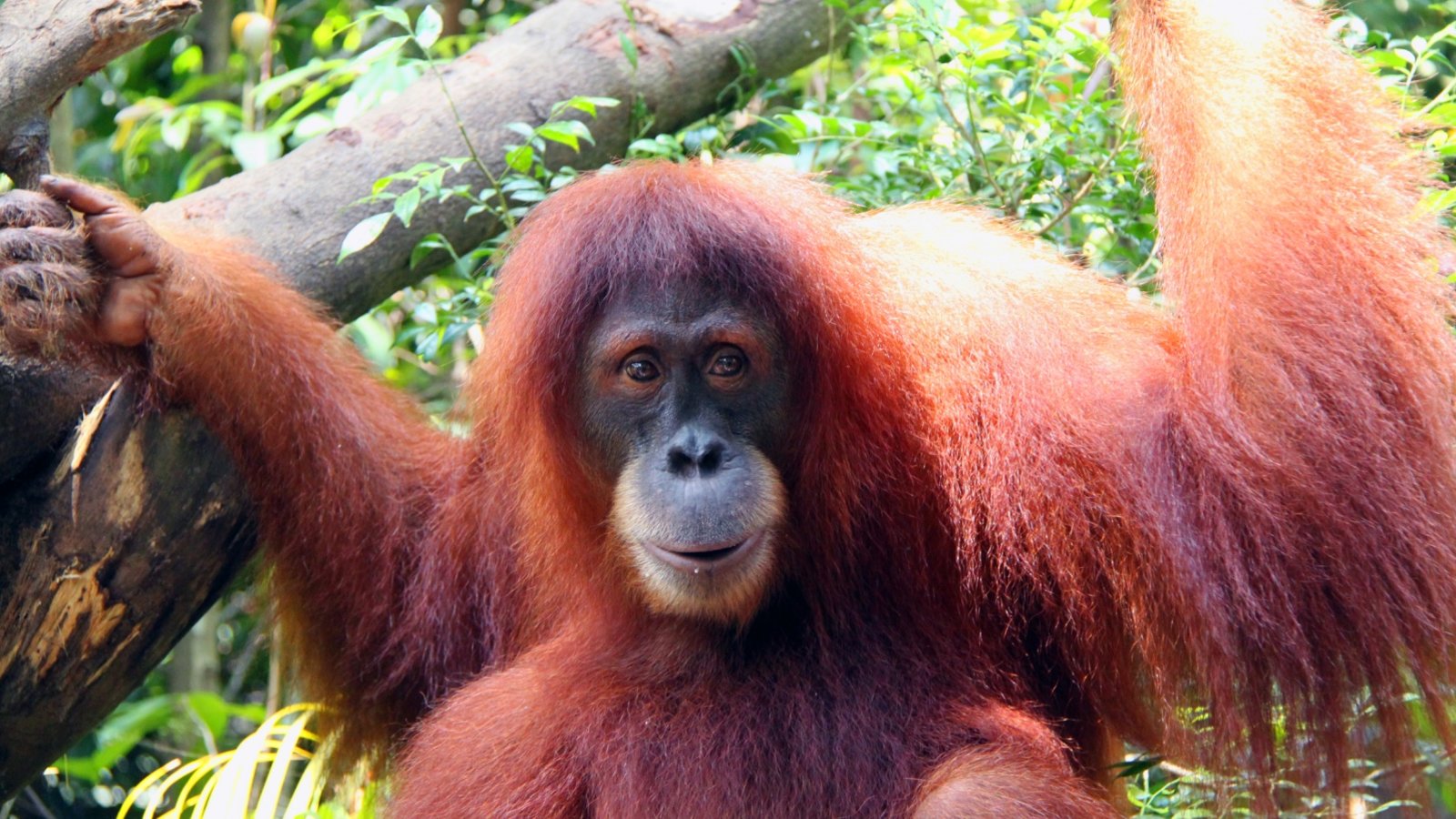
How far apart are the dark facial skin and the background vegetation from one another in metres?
0.59

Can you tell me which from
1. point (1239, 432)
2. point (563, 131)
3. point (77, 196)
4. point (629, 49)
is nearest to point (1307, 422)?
point (1239, 432)

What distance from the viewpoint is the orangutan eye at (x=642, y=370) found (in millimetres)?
2398

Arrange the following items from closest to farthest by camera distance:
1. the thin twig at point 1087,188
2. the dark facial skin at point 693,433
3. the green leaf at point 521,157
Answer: the dark facial skin at point 693,433, the green leaf at point 521,157, the thin twig at point 1087,188

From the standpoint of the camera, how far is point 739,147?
388 cm

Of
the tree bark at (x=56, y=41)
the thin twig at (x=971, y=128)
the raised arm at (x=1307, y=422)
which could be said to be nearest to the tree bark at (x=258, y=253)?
the tree bark at (x=56, y=41)

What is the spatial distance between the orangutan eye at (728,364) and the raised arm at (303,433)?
3.03ft

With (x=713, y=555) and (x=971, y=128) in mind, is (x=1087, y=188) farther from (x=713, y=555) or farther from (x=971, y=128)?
(x=713, y=555)

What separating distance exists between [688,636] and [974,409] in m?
0.65

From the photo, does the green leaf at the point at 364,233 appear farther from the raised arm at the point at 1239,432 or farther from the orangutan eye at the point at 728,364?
the raised arm at the point at 1239,432

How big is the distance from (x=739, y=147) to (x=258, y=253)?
1289 millimetres

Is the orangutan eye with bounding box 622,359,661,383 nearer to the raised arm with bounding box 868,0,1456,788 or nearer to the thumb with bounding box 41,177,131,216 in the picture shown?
the raised arm with bounding box 868,0,1456,788

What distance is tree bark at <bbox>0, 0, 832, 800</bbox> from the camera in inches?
109

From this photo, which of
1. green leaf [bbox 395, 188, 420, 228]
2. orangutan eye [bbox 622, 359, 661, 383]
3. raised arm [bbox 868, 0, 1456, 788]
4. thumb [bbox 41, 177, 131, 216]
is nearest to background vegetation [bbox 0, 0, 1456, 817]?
green leaf [bbox 395, 188, 420, 228]

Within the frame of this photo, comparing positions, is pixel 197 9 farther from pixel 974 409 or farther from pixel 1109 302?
pixel 1109 302
